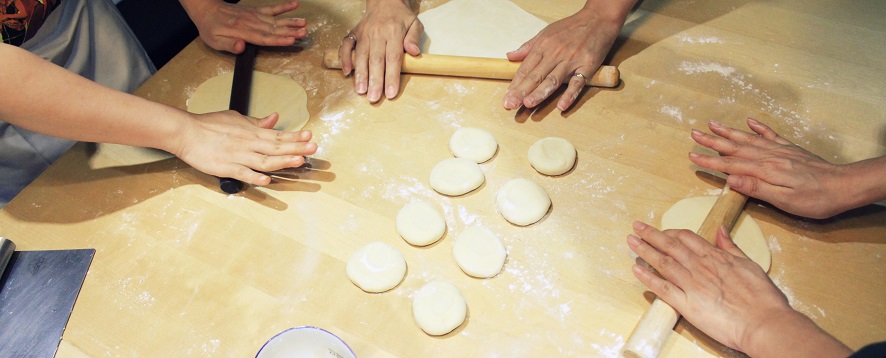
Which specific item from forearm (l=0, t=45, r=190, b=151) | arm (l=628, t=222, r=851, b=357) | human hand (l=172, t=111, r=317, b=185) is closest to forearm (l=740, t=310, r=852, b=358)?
arm (l=628, t=222, r=851, b=357)

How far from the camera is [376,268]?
1.34 metres

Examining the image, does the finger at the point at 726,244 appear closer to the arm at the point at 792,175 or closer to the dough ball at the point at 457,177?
the arm at the point at 792,175

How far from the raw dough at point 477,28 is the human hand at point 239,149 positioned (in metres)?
0.66

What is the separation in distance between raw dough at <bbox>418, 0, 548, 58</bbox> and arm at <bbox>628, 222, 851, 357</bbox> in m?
0.88

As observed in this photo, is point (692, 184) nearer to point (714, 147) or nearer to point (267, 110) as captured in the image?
point (714, 147)

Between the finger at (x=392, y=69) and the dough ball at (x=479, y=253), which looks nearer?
the dough ball at (x=479, y=253)

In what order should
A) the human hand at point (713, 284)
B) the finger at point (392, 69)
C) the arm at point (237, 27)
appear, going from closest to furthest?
the human hand at point (713, 284) < the finger at point (392, 69) < the arm at point (237, 27)

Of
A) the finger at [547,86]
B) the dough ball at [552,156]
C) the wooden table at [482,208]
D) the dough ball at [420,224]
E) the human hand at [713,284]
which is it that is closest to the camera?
the human hand at [713,284]

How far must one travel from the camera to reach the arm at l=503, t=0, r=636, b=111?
5.55 ft

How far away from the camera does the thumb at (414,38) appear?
182 cm

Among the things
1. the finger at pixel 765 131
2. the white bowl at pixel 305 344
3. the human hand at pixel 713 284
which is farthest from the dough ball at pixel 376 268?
the finger at pixel 765 131

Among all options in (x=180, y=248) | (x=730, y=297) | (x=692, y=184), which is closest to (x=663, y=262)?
(x=730, y=297)

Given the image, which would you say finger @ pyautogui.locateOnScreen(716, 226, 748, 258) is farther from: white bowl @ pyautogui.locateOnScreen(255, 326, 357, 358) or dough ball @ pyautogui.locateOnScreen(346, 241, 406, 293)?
white bowl @ pyautogui.locateOnScreen(255, 326, 357, 358)

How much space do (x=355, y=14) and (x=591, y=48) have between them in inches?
35.3
